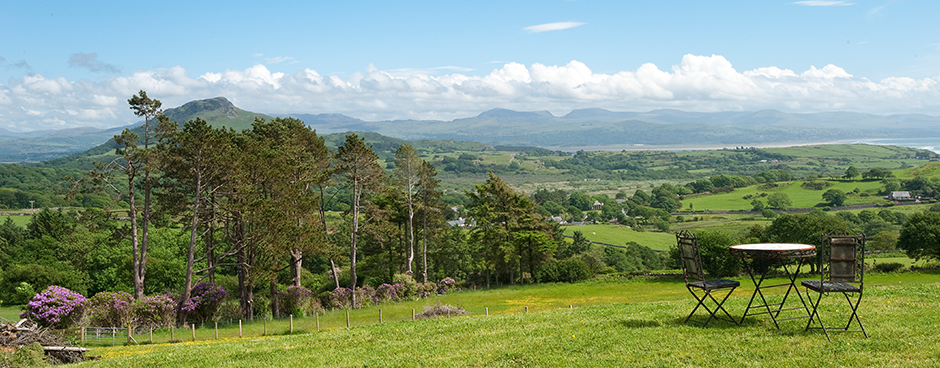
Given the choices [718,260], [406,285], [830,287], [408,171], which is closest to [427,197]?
[408,171]

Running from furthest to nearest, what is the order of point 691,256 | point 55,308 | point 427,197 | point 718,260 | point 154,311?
point 427,197
point 718,260
point 154,311
point 55,308
point 691,256

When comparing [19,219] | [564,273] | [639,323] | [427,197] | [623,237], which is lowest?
[623,237]

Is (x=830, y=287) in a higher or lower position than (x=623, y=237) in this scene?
higher

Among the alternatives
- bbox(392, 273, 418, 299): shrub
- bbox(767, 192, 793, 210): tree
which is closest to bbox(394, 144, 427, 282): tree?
bbox(392, 273, 418, 299): shrub

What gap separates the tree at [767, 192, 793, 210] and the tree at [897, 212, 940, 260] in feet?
353

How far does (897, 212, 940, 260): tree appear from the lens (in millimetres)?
43753

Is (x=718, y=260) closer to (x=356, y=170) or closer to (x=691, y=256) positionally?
(x=356, y=170)

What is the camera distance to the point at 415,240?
53250 mm

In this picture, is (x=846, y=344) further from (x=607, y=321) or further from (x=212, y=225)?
(x=212, y=225)

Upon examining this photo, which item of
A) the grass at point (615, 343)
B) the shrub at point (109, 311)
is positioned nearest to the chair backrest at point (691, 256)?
the grass at point (615, 343)

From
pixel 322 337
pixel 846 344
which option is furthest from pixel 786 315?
pixel 322 337

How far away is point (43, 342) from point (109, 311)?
6925 millimetres

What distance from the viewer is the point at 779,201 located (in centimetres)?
14862

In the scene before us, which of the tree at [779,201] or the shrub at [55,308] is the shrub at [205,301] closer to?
the shrub at [55,308]
